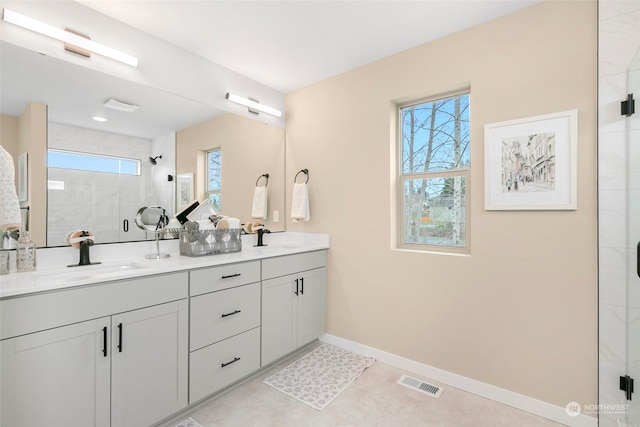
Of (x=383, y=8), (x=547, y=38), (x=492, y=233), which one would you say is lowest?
Result: (x=492, y=233)

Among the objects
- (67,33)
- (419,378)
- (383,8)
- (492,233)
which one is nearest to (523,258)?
(492,233)

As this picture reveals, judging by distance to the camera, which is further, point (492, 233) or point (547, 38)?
point (492, 233)

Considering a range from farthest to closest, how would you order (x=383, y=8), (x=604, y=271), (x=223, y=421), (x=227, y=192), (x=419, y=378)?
(x=227, y=192) < (x=419, y=378) < (x=383, y=8) < (x=223, y=421) < (x=604, y=271)

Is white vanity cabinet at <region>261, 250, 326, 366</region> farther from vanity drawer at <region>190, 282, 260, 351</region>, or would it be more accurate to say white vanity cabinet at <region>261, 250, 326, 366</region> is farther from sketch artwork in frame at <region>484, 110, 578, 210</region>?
sketch artwork in frame at <region>484, 110, 578, 210</region>

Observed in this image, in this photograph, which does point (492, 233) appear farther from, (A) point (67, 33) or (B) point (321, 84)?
(A) point (67, 33)

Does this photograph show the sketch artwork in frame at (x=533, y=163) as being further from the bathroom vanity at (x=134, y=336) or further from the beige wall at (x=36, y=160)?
the beige wall at (x=36, y=160)

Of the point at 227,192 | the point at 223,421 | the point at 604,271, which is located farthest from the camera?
the point at 227,192

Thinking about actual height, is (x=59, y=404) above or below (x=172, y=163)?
below

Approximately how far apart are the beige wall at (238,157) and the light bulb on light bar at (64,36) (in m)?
0.61

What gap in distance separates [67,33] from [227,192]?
1449 millimetres

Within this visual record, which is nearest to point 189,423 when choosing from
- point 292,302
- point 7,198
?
point 292,302

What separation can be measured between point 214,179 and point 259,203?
0.52m

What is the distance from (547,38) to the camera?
1823 millimetres

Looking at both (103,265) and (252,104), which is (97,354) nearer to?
(103,265)
